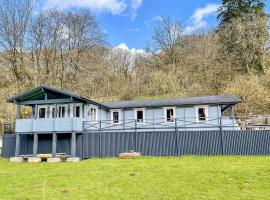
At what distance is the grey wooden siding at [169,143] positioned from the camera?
673 inches

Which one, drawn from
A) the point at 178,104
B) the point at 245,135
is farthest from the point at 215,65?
the point at 245,135

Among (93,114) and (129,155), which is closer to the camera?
(129,155)

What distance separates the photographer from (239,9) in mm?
41031

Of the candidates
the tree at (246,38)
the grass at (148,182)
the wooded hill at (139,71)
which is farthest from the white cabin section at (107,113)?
the tree at (246,38)

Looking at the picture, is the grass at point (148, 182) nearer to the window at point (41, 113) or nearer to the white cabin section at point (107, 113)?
the white cabin section at point (107, 113)

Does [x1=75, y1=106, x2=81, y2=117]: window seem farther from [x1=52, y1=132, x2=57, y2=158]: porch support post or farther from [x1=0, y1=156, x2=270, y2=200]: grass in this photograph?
[x1=0, y1=156, x2=270, y2=200]: grass

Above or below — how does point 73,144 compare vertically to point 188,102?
below

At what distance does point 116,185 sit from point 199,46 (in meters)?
35.3

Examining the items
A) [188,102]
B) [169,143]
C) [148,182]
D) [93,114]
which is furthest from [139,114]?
[148,182]

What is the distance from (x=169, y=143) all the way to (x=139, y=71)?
28099 millimetres

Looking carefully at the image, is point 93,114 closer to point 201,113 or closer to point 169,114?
point 169,114

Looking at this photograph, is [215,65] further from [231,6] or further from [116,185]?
[116,185]

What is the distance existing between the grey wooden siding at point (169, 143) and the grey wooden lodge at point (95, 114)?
0.44 metres

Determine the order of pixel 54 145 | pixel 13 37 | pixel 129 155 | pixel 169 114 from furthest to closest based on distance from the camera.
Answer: pixel 13 37 → pixel 169 114 → pixel 54 145 → pixel 129 155
